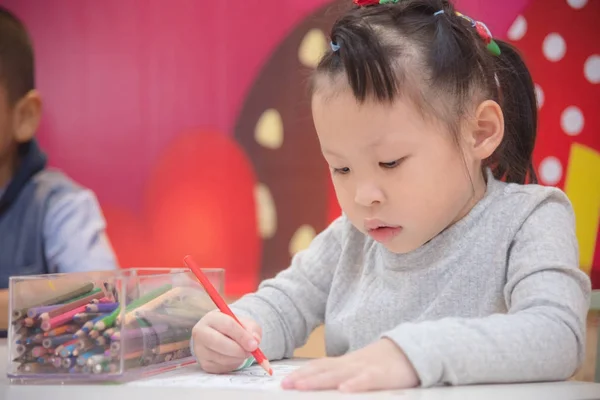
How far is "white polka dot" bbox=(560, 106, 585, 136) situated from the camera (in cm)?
122

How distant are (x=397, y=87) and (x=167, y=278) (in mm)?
323

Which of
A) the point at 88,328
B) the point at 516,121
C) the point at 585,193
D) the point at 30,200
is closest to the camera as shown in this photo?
the point at 88,328

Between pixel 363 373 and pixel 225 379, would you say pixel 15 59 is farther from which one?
pixel 363 373

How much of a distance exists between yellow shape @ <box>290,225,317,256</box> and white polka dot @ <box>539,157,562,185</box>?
420 mm

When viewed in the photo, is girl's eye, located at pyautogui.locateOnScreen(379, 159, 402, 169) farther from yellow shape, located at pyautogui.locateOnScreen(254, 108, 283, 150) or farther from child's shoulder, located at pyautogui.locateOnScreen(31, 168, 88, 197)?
child's shoulder, located at pyautogui.locateOnScreen(31, 168, 88, 197)

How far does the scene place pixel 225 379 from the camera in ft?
2.38

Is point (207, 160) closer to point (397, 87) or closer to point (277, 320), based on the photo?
point (277, 320)

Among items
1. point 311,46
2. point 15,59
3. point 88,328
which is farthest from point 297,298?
point 15,59

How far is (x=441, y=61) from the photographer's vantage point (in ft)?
2.66

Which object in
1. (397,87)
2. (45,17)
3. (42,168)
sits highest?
(45,17)

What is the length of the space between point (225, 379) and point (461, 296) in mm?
286

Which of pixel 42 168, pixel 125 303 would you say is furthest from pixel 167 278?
pixel 42 168

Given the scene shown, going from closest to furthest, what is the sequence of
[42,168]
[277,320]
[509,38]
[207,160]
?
1. [277,320]
2. [509,38]
3. [207,160]
4. [42,168]

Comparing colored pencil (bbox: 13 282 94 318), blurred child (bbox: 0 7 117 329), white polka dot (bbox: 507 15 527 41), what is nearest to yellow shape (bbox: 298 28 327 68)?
white polka dot (bbox: 507 15 527 41)
